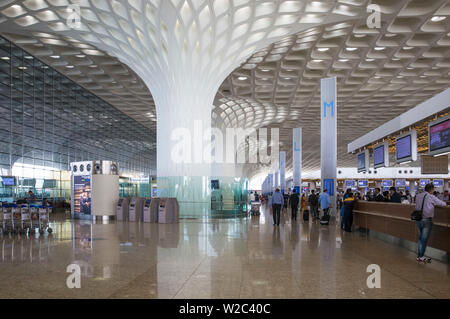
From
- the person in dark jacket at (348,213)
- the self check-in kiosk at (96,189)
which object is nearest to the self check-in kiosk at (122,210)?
the self check-in kiosk at (96,189)

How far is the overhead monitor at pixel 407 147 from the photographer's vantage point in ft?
53.9

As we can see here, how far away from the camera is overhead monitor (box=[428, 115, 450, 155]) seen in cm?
1218

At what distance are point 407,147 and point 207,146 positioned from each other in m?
8.60

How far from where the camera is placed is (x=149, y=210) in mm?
16672

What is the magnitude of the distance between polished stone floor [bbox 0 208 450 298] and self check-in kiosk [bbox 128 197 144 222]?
617 cm

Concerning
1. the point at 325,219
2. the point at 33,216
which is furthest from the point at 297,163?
the point at 33,216

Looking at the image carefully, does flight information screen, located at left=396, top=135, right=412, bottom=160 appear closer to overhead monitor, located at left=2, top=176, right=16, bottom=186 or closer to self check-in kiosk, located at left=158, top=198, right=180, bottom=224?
self check-in kiosk, located at left=158, top=198, right=180, bottom=224

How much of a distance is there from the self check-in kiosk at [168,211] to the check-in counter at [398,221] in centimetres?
699

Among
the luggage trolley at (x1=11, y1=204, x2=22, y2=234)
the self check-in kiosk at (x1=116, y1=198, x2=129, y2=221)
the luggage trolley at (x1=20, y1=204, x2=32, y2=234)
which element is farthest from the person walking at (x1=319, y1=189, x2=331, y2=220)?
the luggage trolley at (x1=11, y1=204, x2=22, y2=234)

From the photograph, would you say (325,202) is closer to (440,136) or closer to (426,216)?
(440,136)

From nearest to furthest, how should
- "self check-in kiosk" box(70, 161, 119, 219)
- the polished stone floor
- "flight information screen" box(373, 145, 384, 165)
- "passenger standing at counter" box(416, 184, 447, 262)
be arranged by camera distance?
the polished stone floor → "passenger standing at counter" box(416, 184, 447, 262) → "self check-in kiosk" box(70, 161, 119, 219) → "flight information screen" box(373, 145, 384, 165)

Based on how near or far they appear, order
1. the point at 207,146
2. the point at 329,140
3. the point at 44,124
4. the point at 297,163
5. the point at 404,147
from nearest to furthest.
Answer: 1. the point at 404,147
2. the point at 329,140
3. the point at 207,146
4. the point at 44,124
5. the point at 297,163

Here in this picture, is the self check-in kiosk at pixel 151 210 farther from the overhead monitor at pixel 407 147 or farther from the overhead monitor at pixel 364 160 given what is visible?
the overhead monitor at pixel 364 160

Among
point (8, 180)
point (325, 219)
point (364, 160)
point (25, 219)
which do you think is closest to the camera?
point (25, 219)
